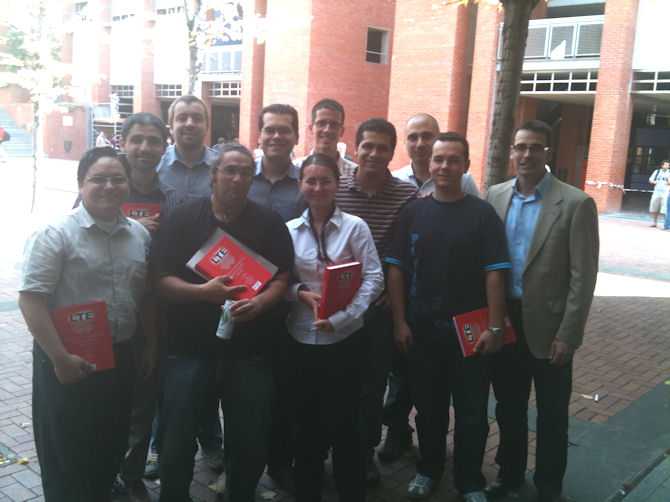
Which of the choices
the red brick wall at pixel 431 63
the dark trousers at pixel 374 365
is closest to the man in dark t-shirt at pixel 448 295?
the dark trousers at pixel 374 365

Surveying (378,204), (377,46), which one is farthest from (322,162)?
(377,46)

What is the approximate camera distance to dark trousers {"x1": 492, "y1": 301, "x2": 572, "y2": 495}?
3.63 metres

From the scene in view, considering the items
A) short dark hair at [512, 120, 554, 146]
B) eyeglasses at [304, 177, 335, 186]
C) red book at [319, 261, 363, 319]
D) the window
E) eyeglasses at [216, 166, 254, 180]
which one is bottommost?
red book at [319, 261, 363, 319]

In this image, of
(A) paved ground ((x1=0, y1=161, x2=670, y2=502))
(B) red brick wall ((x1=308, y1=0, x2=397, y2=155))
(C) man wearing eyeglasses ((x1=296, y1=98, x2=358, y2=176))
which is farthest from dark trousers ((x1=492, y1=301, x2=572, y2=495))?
(B) red brick wall ((x1=308, y1=0, x2=397, y2=155))

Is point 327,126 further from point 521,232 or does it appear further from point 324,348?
point 324,348

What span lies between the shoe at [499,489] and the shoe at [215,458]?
68.8 inches

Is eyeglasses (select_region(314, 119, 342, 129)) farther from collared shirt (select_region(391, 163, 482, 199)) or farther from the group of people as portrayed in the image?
collared shirt (select_region(391, 163, 482, 199))

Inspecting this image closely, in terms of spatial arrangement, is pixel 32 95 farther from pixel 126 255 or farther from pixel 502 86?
pixel 126 255

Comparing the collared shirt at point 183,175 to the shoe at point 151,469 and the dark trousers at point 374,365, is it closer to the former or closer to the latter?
the dark trousers at point 374,365

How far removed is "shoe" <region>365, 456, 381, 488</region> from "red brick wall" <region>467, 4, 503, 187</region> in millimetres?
20090

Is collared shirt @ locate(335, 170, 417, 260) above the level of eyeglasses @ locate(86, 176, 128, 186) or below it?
below

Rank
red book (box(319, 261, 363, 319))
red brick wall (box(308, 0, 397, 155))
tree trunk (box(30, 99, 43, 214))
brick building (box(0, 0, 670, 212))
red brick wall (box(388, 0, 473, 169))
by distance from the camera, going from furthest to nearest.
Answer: red brick wall (box(308, 0, 397, 155)) → red brick wall (box(388, 0, 473, 169)) → brick building (box(0, 0, 670, 212)) → tree trunk (box(30, 99, 43, 214)) → red book (box(319, 261, 363, 319))

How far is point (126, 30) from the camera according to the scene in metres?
37.2

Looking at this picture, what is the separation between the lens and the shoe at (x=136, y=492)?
3.62m
